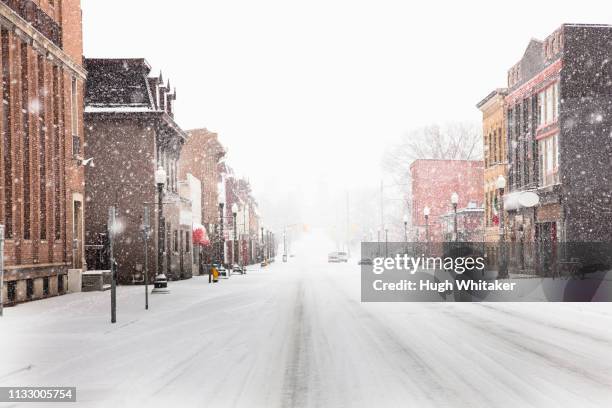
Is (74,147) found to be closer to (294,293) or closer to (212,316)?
(294,293)

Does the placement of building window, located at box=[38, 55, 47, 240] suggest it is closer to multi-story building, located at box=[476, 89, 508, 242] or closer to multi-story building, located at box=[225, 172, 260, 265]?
multi-story building, located at box=[476, 89, 508, 242]

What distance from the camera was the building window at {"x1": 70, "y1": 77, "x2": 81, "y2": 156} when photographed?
112 feet

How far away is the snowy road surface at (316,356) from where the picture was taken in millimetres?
9711

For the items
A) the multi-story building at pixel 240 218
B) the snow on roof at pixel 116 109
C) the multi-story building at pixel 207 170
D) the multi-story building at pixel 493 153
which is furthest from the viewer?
the multi-story building at pixel 240 218

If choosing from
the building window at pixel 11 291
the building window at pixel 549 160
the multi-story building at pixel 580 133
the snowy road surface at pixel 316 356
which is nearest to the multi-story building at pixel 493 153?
the building window at pixel 549 160

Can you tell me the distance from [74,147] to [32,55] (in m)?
6.20

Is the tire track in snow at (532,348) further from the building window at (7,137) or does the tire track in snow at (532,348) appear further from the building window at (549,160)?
the building window at (549,160)

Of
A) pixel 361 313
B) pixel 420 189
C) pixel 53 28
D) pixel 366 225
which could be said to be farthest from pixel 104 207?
pixel 366 225

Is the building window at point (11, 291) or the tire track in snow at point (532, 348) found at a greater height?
the building window at point (11, 291)

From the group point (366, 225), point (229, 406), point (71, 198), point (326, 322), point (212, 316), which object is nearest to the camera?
point (229, 406)

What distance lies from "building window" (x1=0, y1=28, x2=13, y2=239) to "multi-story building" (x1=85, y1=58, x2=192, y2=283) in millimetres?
14105

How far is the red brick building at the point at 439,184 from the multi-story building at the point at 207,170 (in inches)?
983

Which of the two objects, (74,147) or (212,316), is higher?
(74,147)

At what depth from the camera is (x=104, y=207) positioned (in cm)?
4147
